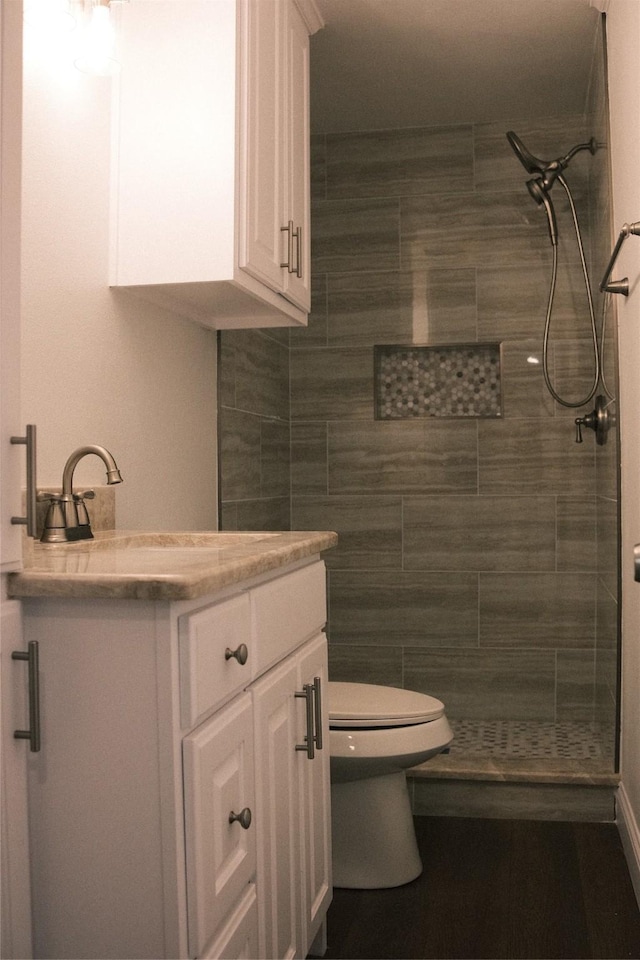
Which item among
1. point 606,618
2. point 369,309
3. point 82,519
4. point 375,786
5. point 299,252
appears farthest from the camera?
point 369,309

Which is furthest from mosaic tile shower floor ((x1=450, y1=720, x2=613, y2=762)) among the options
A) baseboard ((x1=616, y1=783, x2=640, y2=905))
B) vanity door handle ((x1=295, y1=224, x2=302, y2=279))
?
vanity door handle ((x1=295, y1=224, x2=302, y2=279))

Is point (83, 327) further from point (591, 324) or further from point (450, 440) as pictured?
point (591, 324)

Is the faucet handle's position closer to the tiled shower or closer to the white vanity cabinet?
the white vanity cabinet

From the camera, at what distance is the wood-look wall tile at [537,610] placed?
356 centimetres

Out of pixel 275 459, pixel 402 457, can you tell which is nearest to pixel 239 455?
pixel 275 459

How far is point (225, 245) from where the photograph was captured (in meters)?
2.03

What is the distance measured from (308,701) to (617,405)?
4.54 feet

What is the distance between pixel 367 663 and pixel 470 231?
176 centimetres

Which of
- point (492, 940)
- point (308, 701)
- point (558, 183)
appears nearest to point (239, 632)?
point (308, 701)

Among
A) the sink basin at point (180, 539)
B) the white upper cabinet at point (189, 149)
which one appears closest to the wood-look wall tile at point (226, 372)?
the white upper cabinet at point (189, 149)

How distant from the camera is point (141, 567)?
131cm

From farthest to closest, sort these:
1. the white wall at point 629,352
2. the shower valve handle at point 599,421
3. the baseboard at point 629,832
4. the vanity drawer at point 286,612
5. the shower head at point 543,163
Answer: the shower head at point 543,163
the shower valve handle at point 599,421
the baseboard at point 629,832
the white wall at point 629,352
the vanity drawer at point 286,612

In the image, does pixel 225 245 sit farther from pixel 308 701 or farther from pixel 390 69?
pixel 390 69

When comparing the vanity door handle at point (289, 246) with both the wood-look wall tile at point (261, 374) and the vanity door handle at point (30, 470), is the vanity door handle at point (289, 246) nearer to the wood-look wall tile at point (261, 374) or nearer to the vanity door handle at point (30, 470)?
the wood-look wall tile at point (261, 374)
